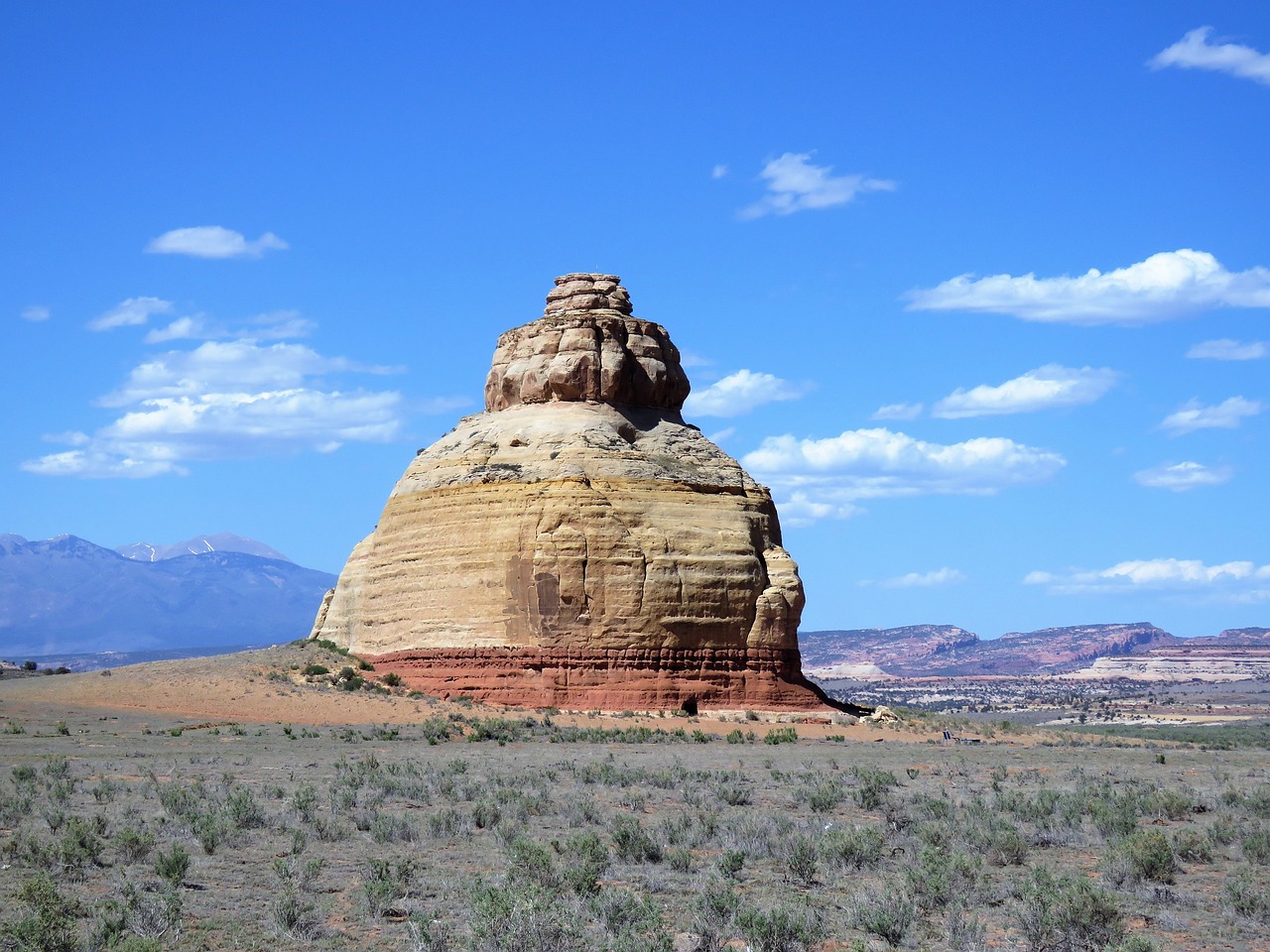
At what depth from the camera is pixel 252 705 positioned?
1528 inches

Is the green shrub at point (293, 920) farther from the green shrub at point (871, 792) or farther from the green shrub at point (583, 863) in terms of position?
the green shrub at point (871, 792)

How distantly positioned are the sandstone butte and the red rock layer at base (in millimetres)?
40

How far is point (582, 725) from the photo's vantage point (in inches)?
1393

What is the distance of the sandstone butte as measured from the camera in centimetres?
3834

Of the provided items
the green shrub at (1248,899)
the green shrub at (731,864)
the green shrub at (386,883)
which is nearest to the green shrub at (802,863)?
the green shrub at (731,864)


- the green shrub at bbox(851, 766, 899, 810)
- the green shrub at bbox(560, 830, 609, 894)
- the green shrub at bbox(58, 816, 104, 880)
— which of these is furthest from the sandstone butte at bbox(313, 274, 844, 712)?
the green shrub at bbox(58, 816, 104, 880)

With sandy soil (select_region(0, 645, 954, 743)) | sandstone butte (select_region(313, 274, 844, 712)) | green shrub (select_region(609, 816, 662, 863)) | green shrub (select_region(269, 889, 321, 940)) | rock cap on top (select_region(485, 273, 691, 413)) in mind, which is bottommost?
green shrub (select_region(269, 889, 321, 940))

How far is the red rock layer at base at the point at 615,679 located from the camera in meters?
37.9

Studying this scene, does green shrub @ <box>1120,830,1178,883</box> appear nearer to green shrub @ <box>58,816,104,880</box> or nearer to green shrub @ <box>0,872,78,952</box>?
green shrub @ <box>0,872,78,952</box>

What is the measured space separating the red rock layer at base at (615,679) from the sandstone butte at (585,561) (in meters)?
0.04

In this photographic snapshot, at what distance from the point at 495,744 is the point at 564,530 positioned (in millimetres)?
8877

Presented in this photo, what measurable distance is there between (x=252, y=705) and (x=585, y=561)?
10145 millimetres

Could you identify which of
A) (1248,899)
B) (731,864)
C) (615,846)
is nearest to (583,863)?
(731,864)

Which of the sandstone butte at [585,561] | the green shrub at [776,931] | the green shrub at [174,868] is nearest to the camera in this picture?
the green shrub at [776,931]
